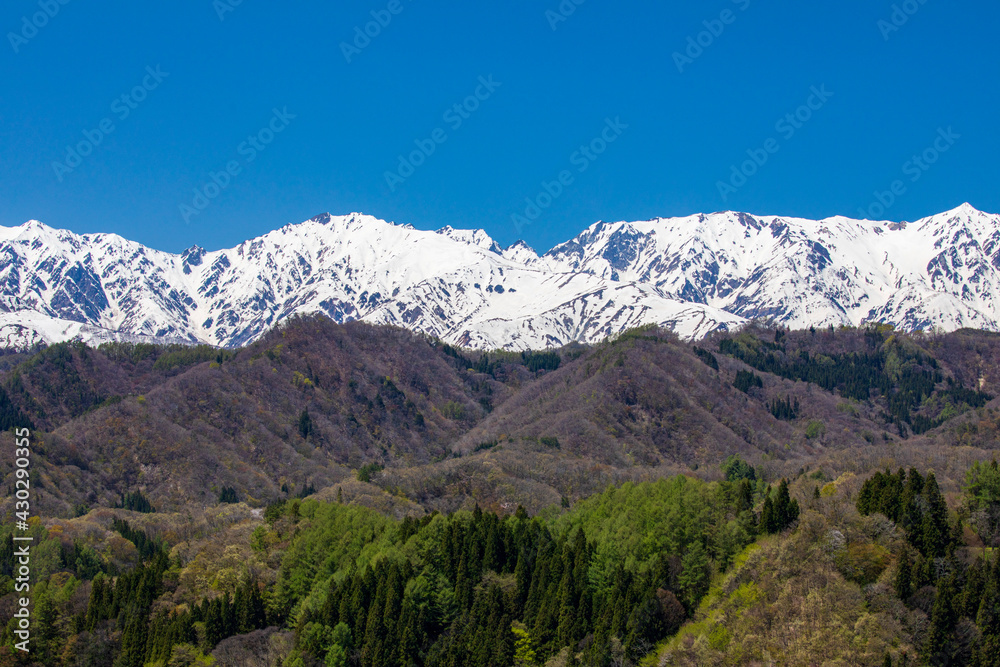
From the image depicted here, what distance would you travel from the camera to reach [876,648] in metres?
93.8

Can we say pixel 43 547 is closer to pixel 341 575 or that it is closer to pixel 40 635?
pixel 40 635

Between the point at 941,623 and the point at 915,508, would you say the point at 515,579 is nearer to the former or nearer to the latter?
the point at 915,508

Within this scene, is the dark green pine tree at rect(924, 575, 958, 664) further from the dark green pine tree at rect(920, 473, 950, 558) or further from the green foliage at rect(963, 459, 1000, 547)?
the green foliage at rect(963, 459, 1000, 547)

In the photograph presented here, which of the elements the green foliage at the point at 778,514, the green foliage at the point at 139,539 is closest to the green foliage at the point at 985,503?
the green foliage at the point at 778,514

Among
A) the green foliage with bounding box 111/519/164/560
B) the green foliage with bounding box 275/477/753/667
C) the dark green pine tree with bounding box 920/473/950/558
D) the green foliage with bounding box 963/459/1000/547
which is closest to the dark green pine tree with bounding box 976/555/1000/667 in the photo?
the dark green pine tree with bounding box 920/473/950/558

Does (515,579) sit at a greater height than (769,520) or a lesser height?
lesser

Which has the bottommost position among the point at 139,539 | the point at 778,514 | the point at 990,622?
the point at 990,622

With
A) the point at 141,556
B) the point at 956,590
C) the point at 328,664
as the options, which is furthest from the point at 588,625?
the point at 141,556

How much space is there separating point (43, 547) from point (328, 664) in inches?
2609

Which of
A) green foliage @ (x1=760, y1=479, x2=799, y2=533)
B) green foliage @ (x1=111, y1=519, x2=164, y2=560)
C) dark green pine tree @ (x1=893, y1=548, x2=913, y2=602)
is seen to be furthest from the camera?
green foliage @ (x1=111, y1=519, x2=164, y2=560)

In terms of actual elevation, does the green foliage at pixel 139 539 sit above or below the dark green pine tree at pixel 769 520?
above

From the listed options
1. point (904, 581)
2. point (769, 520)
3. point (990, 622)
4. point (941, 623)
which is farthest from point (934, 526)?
point (769, 520)

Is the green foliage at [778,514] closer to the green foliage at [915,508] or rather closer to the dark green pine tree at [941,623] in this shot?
the green foliage at [915,508]

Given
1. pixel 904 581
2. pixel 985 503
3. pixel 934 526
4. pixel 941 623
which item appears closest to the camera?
pixel 941 623
